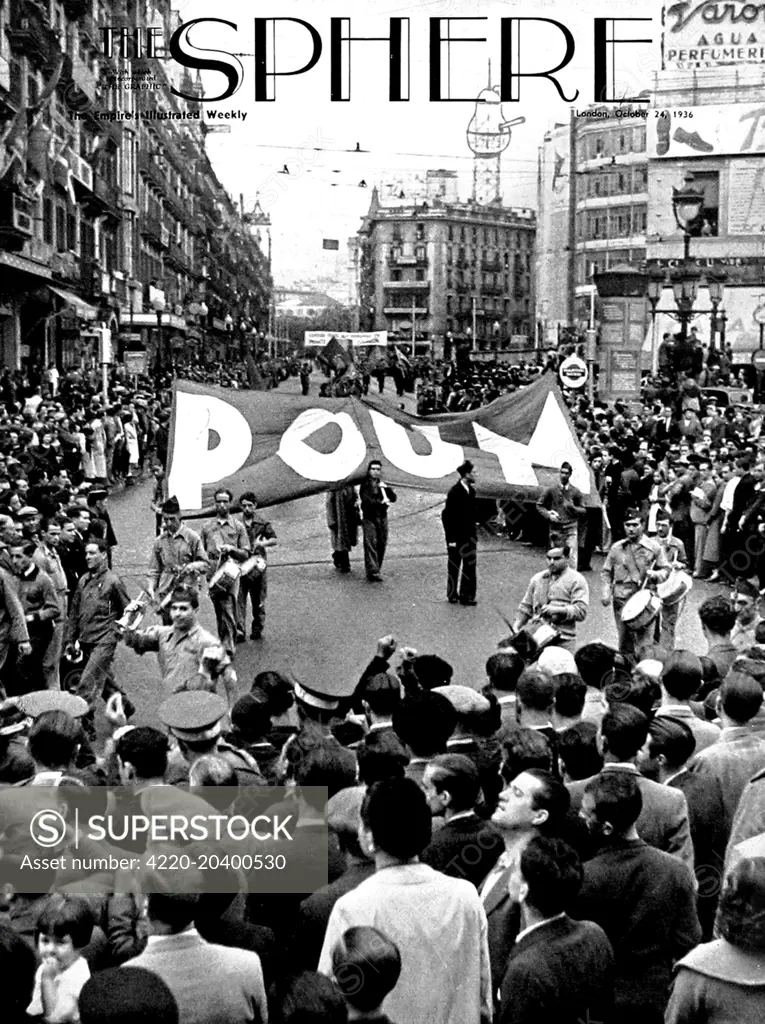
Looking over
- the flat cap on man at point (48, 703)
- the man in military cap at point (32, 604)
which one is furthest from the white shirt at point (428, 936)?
the man in military cap at point (32, 604)

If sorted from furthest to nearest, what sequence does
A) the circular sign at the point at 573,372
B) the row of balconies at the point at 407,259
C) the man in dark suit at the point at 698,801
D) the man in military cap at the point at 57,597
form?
the row of balconies at the point at 407,259 < the circular sign at the point at 573,372 < the man in military cap at the point at 57,597 < the man in dark suit at the point at 698,801

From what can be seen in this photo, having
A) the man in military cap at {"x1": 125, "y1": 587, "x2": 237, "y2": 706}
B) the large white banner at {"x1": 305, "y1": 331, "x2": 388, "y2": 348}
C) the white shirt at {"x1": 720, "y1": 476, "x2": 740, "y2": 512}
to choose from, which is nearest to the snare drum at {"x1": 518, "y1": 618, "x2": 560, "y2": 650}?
the man in military cap at {"x1": 125, "y1": 587, "x2": 237, "y2": 706}

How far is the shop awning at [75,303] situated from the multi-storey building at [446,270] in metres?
89.0

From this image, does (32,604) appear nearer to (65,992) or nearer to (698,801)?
(698,801)

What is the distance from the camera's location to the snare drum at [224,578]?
36.6ft

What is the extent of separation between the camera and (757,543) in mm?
14383

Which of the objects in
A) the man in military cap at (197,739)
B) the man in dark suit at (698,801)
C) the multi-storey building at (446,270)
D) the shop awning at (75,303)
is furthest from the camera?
the multi-storey building at (446,270)

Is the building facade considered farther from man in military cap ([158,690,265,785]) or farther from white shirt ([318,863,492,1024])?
white shirt ([318,863,492,1024])

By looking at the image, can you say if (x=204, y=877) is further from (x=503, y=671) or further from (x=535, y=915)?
(x=503, y=671)

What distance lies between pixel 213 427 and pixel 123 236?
1565 inches

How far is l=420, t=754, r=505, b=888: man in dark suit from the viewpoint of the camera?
4.45 metres

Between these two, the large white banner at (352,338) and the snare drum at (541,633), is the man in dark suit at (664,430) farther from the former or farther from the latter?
the large white banner at (352,338)

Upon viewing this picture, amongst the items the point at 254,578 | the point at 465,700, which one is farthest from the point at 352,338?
the point at 465,700

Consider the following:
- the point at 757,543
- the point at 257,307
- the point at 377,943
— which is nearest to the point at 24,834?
the point at 377,943
